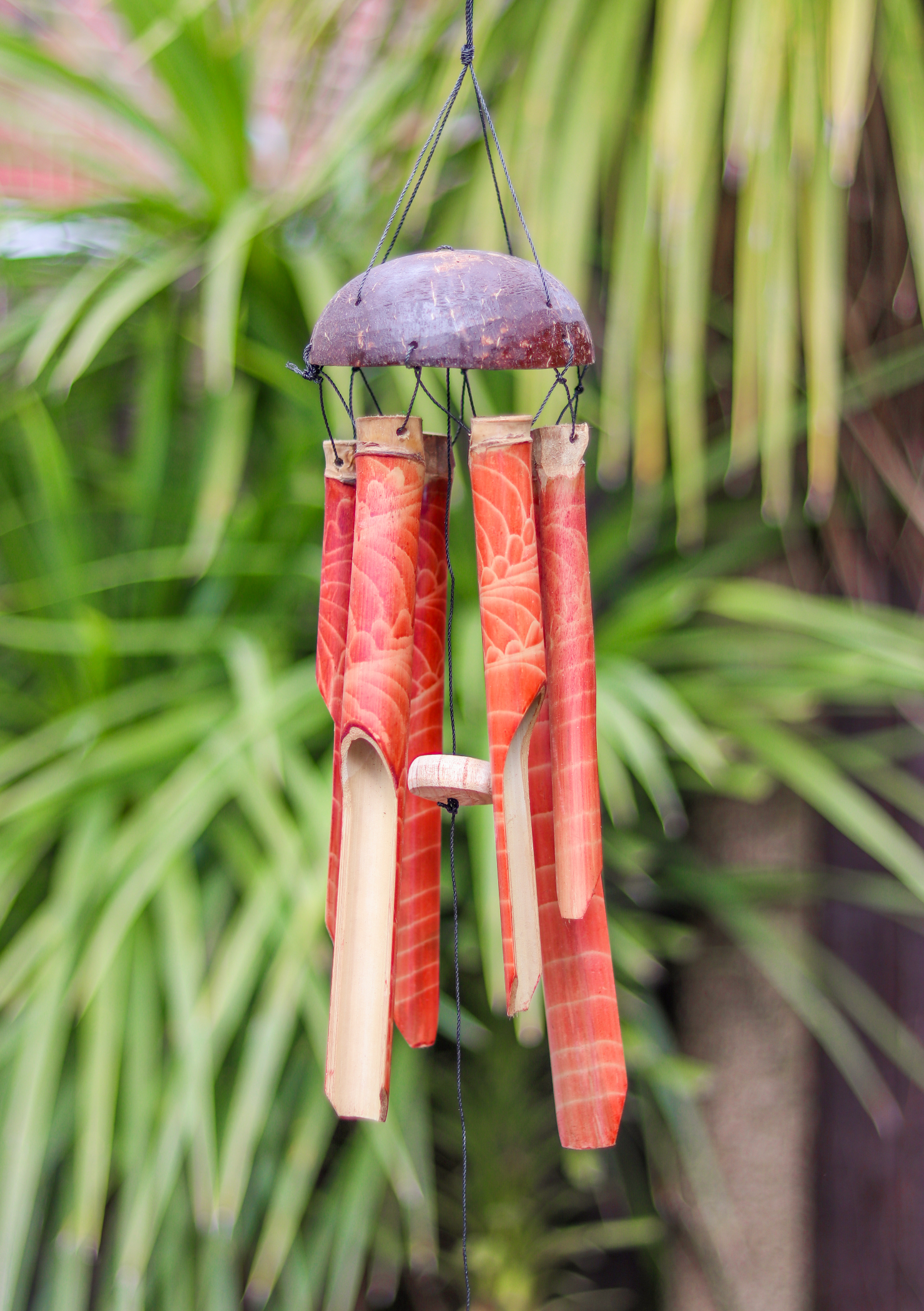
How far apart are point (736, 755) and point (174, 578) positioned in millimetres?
666

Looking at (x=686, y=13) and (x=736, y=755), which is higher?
(x=686, y=13)

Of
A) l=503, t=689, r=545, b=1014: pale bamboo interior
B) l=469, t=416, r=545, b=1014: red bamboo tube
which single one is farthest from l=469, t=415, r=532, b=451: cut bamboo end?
l=503, t=689, r=545, b=1014: pale bamboo interior

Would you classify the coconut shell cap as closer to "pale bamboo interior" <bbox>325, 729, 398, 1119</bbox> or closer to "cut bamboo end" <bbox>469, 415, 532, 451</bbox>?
"cut bamboo end" <bbox>469, 415, 532, 451</bbox>

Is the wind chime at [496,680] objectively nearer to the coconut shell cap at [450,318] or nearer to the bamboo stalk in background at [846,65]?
the coconut shell cap at [450,318]

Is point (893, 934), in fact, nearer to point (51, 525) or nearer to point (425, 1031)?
point (425, 1031)

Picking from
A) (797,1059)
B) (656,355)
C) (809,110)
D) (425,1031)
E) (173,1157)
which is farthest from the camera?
(797,1059)

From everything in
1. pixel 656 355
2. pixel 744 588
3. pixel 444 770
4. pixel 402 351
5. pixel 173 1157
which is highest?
pixel 656 355

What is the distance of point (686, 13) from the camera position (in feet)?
2.86

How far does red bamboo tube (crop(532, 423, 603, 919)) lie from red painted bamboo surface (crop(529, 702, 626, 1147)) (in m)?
0.02

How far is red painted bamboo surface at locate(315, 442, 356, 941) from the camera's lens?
50 cm

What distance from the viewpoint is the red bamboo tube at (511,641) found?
0.44m

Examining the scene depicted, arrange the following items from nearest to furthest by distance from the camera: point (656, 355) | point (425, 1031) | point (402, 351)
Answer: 1. point (402, 351)
2. point (425, 1031)
3. point (656, 355)

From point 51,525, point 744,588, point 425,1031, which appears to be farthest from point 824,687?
point 51,525

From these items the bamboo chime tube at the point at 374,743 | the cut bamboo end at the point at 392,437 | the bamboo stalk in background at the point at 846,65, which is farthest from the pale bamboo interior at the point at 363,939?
the bamboo stalk in background at the point at 846,65
